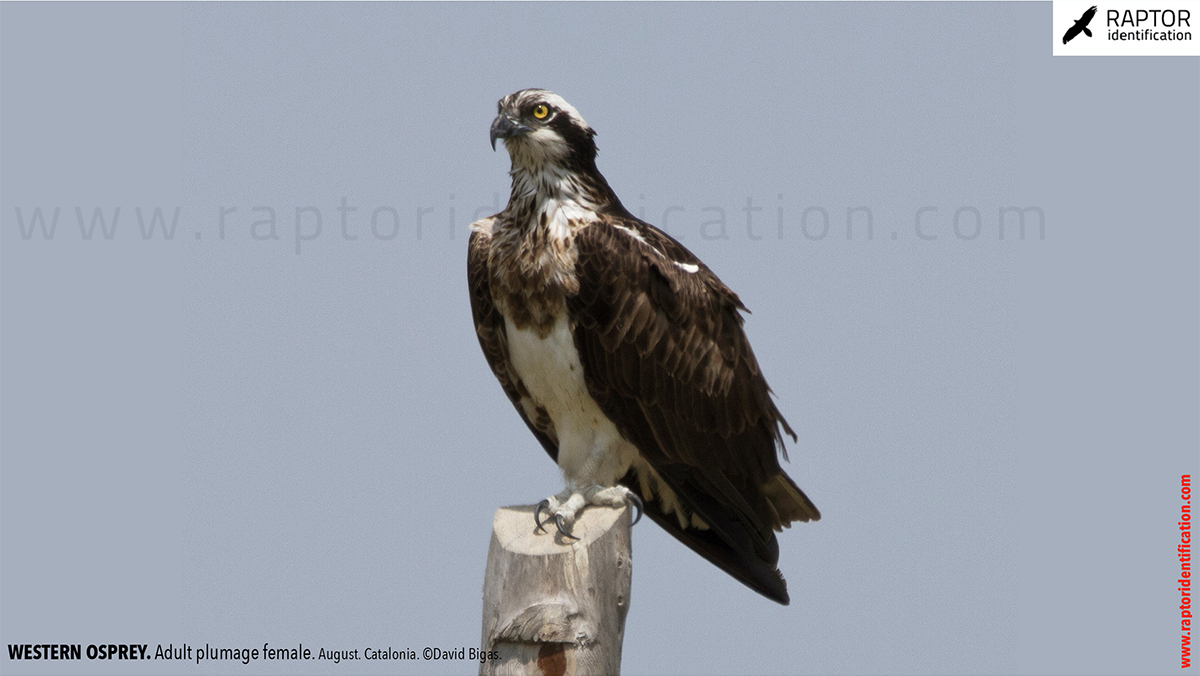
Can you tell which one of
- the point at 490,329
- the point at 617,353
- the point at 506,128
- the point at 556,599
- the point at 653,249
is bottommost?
the point at 556,599

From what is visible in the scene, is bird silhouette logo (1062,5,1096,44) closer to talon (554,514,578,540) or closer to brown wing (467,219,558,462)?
brown wing (467,219,558,462)

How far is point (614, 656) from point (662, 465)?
1.23m

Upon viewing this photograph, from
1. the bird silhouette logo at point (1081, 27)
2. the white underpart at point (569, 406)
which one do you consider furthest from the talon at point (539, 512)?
the bird silhouette logo at point (1081, 27)

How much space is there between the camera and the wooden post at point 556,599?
6.53m

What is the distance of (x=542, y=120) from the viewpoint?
738cm

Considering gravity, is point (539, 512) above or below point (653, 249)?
below

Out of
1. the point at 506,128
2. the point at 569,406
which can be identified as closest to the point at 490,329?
the point at 569,406

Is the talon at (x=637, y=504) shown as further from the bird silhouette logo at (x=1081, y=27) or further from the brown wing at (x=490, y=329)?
the bird silhouette logo at (x=1081, y=27)

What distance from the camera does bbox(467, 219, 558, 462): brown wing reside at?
7.57 meters

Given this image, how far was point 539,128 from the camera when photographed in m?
7.35

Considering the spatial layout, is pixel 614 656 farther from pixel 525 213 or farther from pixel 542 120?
pixel 542 120

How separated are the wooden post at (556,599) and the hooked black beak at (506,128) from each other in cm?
224

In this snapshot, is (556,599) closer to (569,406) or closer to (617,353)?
(569,406)

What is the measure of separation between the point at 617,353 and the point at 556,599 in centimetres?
145
